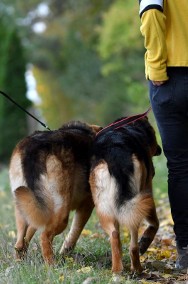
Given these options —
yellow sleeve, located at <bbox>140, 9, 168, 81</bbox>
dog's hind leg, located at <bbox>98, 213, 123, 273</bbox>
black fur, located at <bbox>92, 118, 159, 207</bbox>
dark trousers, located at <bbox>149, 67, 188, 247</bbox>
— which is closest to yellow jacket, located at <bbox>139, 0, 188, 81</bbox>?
yellow sleeve, located at <bbox>140, 9, 168, 81</bbox>

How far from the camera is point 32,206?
5695 mm

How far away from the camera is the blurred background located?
24625mm

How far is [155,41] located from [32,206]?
1777mm

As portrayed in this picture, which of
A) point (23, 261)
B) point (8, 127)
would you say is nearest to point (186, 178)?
point (23, 261)

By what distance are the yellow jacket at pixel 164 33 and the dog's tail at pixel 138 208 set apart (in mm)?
1033

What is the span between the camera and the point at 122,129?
612cm

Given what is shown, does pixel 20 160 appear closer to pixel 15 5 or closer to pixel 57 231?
pixel 57 231

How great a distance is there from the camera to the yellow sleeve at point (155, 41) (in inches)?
215

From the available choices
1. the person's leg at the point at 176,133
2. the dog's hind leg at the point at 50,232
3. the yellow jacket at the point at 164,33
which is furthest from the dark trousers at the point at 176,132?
the dog's hind leg at the point at 50,232

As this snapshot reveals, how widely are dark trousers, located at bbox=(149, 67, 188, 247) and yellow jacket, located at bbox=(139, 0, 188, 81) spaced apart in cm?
12

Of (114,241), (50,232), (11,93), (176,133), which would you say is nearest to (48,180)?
(50,232)

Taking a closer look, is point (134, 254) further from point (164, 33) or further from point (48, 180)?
point (164, 33)

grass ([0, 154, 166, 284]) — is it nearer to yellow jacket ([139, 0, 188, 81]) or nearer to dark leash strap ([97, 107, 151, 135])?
dark leash strap ([97, 107, 151, 135])

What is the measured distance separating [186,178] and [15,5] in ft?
125
